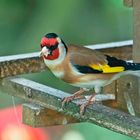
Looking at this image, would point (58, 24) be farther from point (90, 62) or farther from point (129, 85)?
point (90, 62)

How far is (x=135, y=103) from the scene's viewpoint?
16.2 feet

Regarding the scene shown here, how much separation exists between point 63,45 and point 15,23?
4.94 feet

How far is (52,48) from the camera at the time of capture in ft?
14.8

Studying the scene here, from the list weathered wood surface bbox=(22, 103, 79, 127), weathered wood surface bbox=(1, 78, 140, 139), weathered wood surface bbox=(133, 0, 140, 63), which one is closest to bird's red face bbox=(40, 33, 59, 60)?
weathered wood surface bbox=(1, 78, 140, 139)

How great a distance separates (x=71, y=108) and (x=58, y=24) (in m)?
1.61

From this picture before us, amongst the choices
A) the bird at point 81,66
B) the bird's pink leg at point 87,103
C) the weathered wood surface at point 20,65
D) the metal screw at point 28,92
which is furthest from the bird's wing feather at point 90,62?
the weathered wood surface at point 20,65

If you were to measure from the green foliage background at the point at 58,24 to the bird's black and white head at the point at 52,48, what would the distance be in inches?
46.2

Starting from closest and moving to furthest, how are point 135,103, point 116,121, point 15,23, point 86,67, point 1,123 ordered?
point 116,121 → point 86,67 → point 135,103 → point 1,123 → point 15,23

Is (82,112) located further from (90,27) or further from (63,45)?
(90,27)

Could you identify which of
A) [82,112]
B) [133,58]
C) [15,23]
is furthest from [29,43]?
[82,112]

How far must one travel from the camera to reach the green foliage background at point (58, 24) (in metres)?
6.01

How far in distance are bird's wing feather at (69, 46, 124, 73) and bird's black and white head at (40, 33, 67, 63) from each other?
5 centimetres

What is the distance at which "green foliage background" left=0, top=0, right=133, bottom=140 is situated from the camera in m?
6.01

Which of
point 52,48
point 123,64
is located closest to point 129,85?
point 123,64
